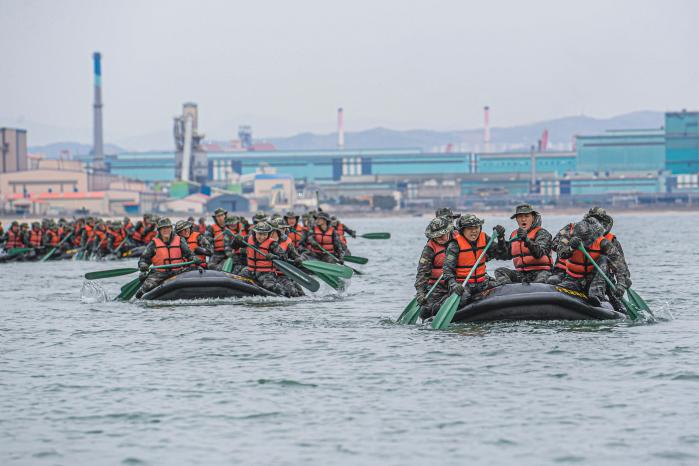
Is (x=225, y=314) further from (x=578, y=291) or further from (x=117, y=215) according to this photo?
(x=117, y=215)

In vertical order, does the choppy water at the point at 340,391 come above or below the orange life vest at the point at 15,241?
above

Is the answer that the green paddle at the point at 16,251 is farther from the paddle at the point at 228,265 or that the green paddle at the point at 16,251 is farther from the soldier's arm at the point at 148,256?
the soldier's arm at the point at 148,256

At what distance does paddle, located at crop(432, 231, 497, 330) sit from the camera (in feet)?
62.9

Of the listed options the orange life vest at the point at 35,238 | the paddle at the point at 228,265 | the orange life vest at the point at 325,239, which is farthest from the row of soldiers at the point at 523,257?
the orange life vest at the point at 35,238

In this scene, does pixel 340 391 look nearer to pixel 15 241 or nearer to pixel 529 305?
pixel 529 305

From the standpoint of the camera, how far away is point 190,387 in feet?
50.1

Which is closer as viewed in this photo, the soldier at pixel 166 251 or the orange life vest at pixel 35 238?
the soldier at pixel 166 251

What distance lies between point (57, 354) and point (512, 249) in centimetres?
792

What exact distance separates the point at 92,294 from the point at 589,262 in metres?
14.9

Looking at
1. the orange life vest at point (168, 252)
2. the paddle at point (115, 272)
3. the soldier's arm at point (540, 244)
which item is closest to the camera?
the soldier's arm at point (540, 244)

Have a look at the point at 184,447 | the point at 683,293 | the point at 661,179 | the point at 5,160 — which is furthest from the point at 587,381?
the point at 661,179

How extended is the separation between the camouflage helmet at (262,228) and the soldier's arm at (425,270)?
20.8 feet

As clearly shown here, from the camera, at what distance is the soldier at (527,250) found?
19625mm

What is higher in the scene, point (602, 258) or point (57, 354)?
point (602, 258)
